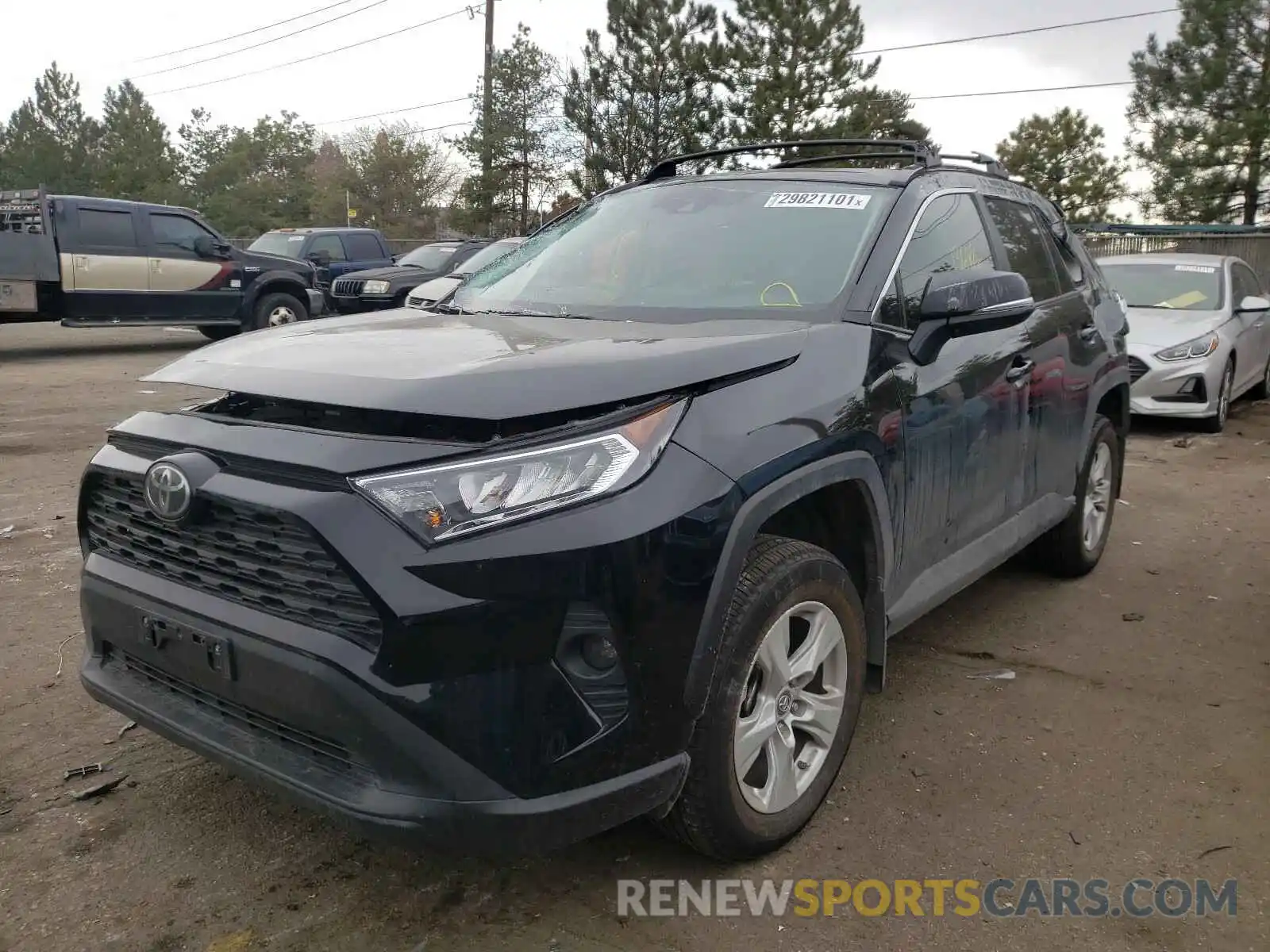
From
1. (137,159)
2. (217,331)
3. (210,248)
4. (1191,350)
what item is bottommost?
(1191,350)

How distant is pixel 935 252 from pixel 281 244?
54.8ft

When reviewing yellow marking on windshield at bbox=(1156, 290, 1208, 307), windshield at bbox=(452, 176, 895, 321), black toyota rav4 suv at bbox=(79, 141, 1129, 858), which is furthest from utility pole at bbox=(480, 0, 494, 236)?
black toyota rav4 suv at bbox=(79, 141, 1129, 858)

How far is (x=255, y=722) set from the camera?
2.24 metres

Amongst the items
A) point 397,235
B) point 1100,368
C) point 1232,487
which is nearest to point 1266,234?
point 1232,487

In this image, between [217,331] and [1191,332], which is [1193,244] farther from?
[217,331]

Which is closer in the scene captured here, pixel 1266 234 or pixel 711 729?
pixel 711 729

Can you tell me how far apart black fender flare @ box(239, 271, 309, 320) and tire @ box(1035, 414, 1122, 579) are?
1274 cm

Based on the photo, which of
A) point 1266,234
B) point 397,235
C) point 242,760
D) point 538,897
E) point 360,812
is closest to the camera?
point 360,812

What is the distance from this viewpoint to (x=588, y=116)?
25672mm

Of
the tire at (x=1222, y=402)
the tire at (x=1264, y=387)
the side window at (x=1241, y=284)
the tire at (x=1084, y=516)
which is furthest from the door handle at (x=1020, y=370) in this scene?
the tire at (x=1264, y=387)

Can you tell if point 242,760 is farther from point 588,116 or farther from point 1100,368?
point 588,116

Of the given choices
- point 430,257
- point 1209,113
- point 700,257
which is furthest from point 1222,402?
point 1209,113

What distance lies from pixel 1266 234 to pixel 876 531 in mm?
19404

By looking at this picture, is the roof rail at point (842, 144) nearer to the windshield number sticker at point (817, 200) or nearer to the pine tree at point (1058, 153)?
the windshield number sticker at point (817, 200)
